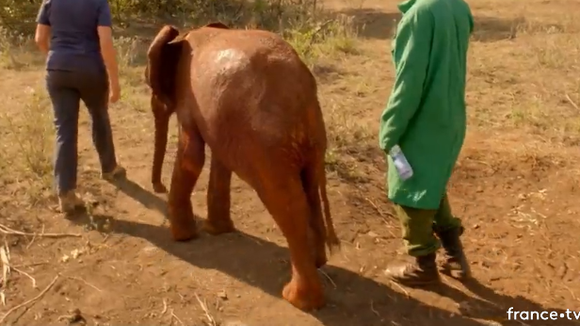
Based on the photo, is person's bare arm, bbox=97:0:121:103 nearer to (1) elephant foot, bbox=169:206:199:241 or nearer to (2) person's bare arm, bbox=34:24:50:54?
(2) person's bare arm, bbox=34:24:50:54

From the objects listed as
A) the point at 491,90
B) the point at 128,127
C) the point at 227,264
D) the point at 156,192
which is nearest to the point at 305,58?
the point at 491,90

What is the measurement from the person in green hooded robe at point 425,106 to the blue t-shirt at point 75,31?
200 cm

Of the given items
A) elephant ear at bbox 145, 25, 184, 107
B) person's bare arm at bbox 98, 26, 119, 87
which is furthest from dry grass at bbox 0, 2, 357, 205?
elephant ear at bbox 145, 25, 184, 107

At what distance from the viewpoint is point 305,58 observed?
8086 mm

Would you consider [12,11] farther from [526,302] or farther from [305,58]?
[526,302]

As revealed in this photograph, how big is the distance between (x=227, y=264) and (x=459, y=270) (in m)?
1.34

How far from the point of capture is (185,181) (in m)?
4.11

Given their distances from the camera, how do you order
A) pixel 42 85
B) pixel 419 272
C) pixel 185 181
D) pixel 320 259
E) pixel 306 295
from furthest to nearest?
pixel 42 85 < pixel 185 181 < pixel 419 272 < pixel 320 259 < pixel 306 295

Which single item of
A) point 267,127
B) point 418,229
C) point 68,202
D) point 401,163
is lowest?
point 68,202

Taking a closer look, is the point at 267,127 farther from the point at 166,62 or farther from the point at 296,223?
the point at 166,62

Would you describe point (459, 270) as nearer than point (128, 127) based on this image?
Yes

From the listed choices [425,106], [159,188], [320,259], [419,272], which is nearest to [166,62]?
[159,188]

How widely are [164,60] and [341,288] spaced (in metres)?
1.66

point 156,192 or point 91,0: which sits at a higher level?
point 91,0
